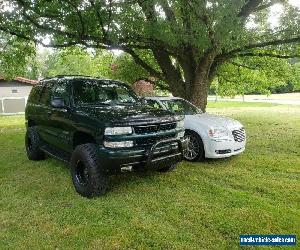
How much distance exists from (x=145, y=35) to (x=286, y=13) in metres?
4.86

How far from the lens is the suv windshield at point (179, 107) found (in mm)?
9375

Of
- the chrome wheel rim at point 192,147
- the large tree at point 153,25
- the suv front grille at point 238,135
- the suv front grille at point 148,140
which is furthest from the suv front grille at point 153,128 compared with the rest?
the large tree at point 153,25

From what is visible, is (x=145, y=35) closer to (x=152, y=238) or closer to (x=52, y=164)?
(x=52, y=164)

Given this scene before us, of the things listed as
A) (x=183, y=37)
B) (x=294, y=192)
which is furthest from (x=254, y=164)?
(x=183, y=37)

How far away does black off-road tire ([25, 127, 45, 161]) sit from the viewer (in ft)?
28.2

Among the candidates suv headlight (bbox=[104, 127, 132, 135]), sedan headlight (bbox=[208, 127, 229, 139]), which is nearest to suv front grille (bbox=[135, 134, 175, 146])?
suv headlight (bbox=[104, 127, 132, 135])

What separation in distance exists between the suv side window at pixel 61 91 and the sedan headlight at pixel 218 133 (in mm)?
3405

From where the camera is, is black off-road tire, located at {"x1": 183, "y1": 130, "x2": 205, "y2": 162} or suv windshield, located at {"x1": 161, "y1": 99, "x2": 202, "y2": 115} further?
suv windshield, located at {"x1": 161, "y1": 99, "x2": 202, "y2": 115}

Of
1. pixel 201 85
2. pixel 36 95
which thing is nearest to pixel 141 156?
pixel 36 95

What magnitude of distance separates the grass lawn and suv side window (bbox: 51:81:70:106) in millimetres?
1728

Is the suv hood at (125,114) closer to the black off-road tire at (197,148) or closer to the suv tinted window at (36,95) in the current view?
the black off-road tire at (197,148)

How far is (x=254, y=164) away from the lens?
841 centimetres

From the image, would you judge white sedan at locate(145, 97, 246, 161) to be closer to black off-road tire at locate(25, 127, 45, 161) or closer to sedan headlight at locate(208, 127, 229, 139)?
sedan headlight at locate(208, 127, 229, 139)

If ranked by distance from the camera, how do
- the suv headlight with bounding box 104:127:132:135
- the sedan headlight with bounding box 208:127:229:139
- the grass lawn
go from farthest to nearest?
the sedan headlight with bounding box 208:127:229:139 < the suv headlight with bounding box 104:127:132:135 < the grass lawn
